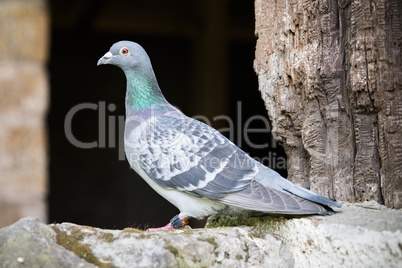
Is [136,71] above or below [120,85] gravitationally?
above

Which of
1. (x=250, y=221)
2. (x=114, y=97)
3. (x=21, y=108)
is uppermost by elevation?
(x=21, y=108)

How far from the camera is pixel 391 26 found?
3.31 metres

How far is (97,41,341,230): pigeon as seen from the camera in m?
3.24

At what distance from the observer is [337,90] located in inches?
141

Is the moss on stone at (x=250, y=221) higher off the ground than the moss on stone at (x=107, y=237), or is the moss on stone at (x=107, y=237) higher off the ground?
the moss on stone at (x=107, y=237)

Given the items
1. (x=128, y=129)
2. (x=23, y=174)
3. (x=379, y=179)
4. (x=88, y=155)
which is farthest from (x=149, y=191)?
(x=379, y=179)

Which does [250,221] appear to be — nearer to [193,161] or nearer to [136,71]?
[193,161]

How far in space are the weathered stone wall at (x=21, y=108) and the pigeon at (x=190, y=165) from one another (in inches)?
36.5

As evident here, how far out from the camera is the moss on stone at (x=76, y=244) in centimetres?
271

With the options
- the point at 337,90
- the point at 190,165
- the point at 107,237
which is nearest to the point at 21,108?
the point at 190,165

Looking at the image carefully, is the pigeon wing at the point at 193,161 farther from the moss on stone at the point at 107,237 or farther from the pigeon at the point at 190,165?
the moss on stone at the point at 107,237

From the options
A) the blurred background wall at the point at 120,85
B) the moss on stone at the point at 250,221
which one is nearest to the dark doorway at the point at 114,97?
the blurred background wall at the point at 120,85

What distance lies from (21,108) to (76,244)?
2021mm

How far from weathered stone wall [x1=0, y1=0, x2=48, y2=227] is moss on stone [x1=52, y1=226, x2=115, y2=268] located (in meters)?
1.68
